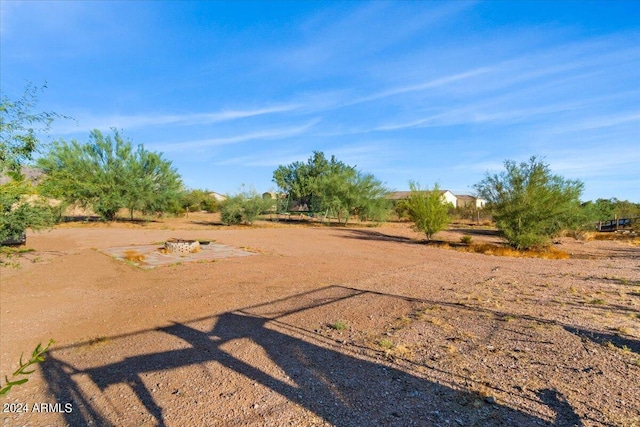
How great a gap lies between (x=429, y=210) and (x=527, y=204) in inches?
203

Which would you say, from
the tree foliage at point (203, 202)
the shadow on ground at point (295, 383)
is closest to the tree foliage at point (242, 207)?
the tree foliage at point (203, 202)

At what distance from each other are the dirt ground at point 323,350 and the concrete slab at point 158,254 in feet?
8.26

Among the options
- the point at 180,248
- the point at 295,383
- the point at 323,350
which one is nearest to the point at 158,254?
the point at 180,248

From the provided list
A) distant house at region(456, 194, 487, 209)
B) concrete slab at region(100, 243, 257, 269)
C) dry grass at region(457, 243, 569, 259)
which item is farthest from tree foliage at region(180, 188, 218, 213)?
dry grass at region(457, 243, 569, 259)

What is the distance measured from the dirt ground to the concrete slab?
2.52 metres

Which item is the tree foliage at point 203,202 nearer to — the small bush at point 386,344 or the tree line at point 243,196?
the tree line at point 243,196

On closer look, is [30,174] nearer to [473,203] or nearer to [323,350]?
[323,350]

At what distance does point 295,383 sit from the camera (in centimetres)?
416

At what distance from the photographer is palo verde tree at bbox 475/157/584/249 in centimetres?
1742

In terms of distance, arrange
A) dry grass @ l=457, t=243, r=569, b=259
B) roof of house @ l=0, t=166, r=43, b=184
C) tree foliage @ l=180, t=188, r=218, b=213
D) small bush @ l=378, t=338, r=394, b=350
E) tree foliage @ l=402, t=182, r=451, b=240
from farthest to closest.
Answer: tree foliage @ l=180, t=188, r=218, b=213
tree foliage @ l=402, t=182, r=451, b=240
dry grass @ l=457, t=243, r=569, b=259
small bush @ l=378, t=338, r=394, b=350
roof of house @ l=0, t=166, r=43, b=184

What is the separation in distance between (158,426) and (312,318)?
3387 mm

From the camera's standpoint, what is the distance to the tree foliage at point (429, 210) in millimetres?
21234

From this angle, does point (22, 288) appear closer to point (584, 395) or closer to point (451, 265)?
point (584, 395)

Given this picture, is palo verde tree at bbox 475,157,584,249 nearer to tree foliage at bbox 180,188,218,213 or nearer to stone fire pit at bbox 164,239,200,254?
stone fire pit at bbox 164,239,200,254
